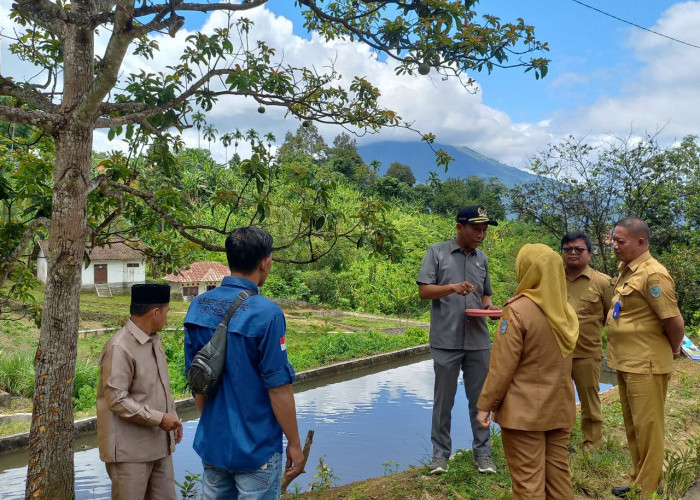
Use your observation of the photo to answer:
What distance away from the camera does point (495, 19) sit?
4.61 metres

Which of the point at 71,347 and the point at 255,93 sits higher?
the point at 255,93

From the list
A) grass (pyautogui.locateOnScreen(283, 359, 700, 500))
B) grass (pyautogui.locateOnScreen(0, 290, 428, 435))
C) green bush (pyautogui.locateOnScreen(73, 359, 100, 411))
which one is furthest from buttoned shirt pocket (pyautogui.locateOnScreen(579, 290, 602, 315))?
green bush (pyautogui.locateOnScreen(73, 359, 100, 411))

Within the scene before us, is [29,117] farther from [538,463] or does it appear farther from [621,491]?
[621,491]

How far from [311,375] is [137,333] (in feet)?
→ 25.2

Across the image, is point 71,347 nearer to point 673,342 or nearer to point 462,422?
point 673,342

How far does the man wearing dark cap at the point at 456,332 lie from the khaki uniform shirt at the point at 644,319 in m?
0.89

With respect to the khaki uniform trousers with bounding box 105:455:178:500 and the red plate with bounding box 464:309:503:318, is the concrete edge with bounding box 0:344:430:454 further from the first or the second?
the red plate with bounding box 464:309:503:318

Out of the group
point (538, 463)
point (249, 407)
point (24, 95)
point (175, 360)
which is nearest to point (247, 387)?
point (249, 407)

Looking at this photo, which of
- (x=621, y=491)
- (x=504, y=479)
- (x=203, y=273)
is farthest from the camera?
(x=203, y=273)

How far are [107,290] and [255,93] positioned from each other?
74.3 ft

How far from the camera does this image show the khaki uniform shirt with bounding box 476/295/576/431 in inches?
118

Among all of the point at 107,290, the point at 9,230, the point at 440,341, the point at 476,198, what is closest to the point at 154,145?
the point at 9,230

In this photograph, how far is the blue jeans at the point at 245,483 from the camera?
89.4 inches

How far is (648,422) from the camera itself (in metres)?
3.72
